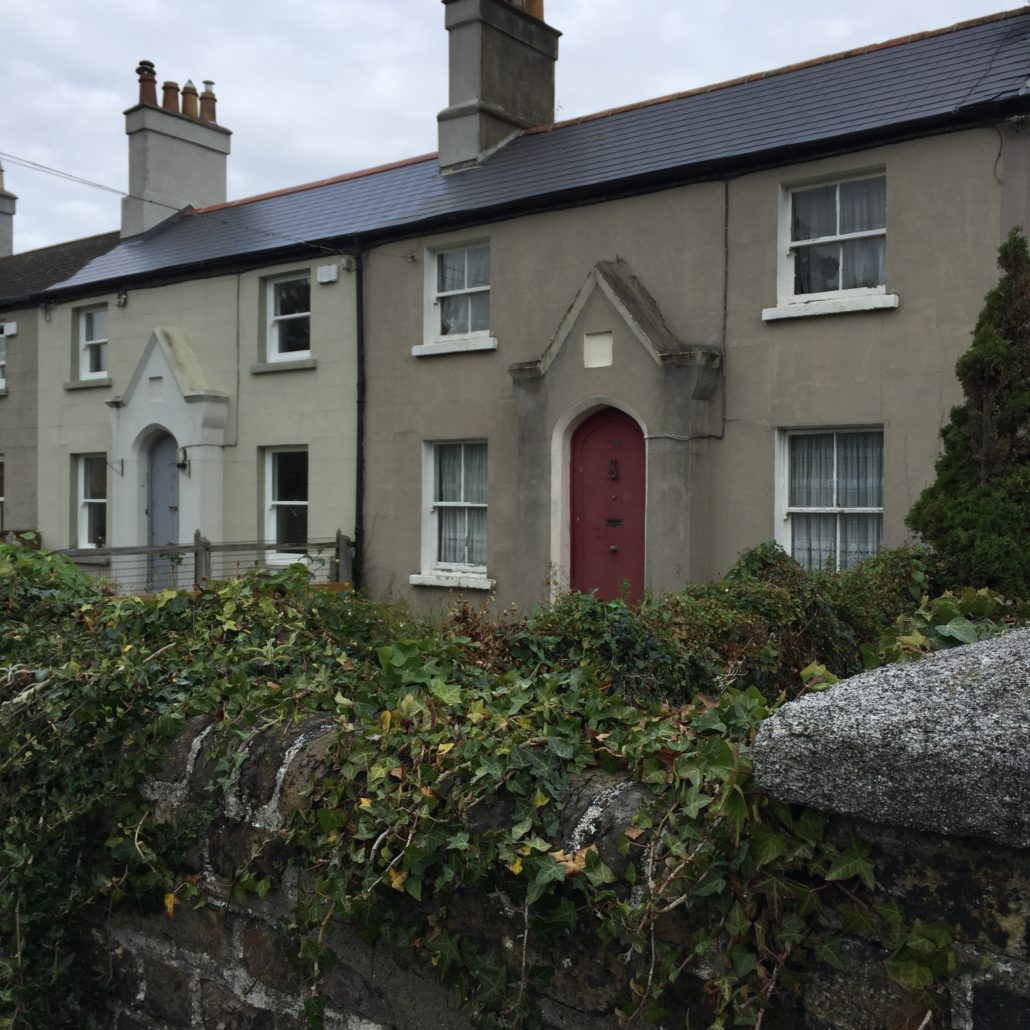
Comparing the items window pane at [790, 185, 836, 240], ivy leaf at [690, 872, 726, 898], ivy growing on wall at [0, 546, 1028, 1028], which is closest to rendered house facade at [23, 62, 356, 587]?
window pane at [790, 185, 836, 240]

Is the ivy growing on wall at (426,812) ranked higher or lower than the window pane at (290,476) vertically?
lower

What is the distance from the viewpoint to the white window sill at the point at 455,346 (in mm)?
14701

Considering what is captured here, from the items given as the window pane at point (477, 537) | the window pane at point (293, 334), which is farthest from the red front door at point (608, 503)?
the window pane at point (293, 334)

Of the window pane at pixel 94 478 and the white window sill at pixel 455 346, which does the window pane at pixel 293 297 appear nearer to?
the white window sill at pixel 455 346

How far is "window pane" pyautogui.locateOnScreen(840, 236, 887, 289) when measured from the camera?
1177 centimetres

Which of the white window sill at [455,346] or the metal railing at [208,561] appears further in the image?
the metal railing at [208,561]

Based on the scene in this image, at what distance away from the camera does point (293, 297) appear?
1738cm

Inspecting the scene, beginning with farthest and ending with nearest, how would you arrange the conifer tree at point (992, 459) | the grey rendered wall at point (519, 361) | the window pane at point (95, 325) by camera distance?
the window pane at point (95, 325)
the grey rendered wall at point (519, 361)
the conifer tree at point (992, 459)

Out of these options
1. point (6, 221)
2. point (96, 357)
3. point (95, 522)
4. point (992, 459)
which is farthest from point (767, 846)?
point (6, 221)

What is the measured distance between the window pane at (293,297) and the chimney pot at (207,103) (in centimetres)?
614

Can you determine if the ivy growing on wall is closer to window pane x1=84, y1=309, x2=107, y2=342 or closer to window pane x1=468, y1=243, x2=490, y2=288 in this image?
window pane x1=468, y1=243, x2=490, y2=288

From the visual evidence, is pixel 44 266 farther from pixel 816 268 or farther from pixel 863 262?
pixel 863 262

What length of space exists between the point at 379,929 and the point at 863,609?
6338 millimetres

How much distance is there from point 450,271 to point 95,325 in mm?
8299
